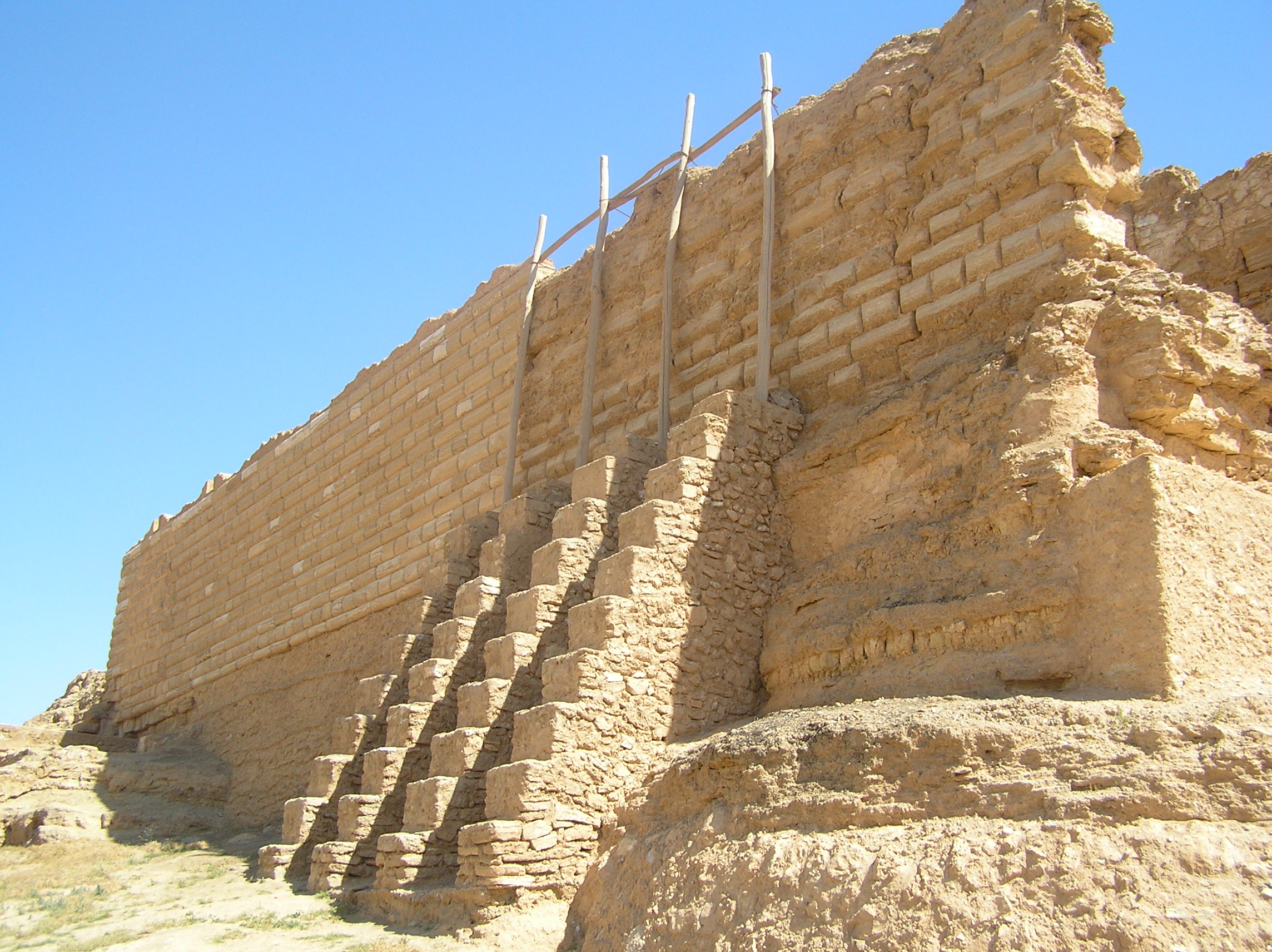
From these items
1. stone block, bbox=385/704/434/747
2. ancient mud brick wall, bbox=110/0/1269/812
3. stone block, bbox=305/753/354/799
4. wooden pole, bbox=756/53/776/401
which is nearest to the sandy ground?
stone block, bbox=305/753/354/799

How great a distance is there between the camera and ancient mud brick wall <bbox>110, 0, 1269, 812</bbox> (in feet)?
20.7

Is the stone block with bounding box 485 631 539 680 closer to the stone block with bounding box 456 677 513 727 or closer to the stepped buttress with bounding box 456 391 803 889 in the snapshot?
the stone block with bounding box 456 677 513 727

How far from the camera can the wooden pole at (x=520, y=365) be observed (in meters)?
11.1


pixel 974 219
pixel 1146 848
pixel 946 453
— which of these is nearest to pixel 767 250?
pixel 974 219

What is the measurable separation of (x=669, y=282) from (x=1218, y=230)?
4711 mm

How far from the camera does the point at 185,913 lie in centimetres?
811

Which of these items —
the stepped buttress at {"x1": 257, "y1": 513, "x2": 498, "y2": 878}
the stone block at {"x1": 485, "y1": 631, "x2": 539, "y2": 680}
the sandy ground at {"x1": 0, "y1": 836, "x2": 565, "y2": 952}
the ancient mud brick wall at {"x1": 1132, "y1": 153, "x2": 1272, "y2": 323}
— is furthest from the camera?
the ancient mud brick wall at {"x1": 1132, "y1": 153, "x2": 1272, "y2": 323}

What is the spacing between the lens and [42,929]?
25.6ft

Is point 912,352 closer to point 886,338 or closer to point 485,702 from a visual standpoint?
point 886,338

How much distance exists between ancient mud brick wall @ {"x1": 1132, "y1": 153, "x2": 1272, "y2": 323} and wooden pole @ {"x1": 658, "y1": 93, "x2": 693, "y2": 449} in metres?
4.13

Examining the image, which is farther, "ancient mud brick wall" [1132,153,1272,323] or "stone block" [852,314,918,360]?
"ancient mud brick wall" [1132,153,1272,323]

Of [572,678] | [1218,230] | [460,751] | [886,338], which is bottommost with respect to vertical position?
[460,751]

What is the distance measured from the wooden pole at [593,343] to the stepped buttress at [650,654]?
2.43 metres

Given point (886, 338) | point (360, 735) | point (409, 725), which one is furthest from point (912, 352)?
point (360, 735)
